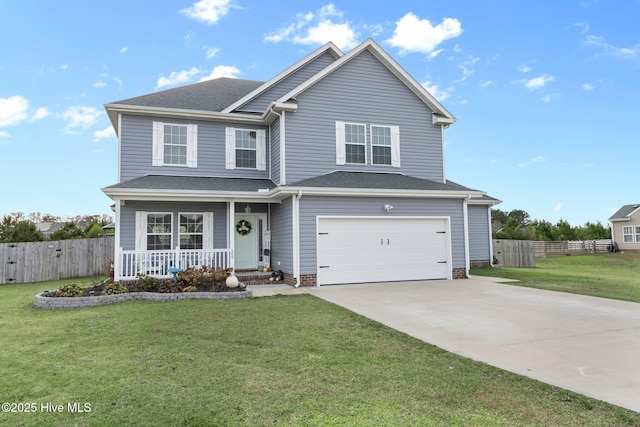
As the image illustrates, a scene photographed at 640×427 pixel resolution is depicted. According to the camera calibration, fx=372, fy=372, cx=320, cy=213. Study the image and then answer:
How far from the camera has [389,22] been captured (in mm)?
15383

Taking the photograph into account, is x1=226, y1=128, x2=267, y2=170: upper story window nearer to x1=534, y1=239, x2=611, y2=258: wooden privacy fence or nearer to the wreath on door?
the wreath on door

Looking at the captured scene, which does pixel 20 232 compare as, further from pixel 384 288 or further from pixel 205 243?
pixel 384 288

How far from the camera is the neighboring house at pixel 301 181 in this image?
457 inches

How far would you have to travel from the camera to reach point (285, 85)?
578 inches

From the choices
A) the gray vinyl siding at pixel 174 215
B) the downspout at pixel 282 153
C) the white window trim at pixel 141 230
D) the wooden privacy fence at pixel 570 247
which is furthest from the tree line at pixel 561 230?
the white window trim at pixel 141 230

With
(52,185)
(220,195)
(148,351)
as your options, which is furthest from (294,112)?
(52,185)

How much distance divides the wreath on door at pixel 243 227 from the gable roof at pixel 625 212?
35.5 m

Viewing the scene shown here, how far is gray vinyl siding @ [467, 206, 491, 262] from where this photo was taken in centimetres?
1733

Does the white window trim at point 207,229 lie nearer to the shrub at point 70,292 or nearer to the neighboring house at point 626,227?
the shrub at point 70,292

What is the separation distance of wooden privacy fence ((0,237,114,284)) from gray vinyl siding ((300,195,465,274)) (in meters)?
9.18

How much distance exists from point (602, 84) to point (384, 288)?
1443cm

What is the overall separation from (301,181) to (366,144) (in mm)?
2919

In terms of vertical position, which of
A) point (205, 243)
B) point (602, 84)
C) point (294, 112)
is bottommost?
point (205, 243)

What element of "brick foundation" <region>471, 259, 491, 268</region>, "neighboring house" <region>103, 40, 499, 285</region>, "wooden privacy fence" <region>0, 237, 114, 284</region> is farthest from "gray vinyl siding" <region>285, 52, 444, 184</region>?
"wooden privacy fence" <region>0, 237, 114, 284</region>
